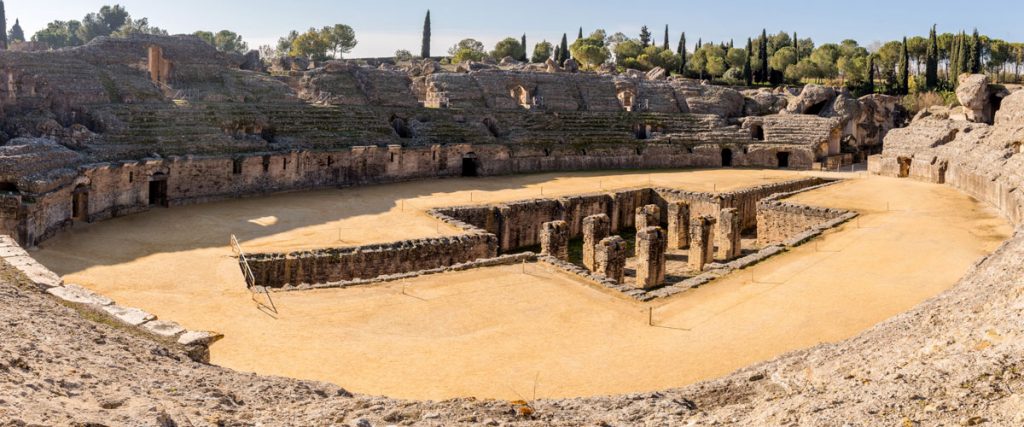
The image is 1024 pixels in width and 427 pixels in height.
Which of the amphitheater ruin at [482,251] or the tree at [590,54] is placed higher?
the tree at [590,54]

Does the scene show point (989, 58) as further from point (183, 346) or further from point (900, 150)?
point (183, 346)

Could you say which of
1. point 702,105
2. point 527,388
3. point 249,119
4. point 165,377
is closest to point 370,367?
point 527,388

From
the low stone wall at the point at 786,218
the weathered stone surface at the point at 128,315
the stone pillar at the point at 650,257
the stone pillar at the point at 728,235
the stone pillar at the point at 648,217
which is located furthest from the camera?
the low stone wall at the point at 786,218

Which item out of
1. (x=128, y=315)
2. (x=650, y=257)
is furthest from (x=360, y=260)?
(x=128, y=315)

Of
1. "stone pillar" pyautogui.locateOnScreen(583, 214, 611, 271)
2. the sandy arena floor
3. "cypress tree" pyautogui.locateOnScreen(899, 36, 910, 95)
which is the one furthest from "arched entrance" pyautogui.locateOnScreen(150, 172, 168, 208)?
"cypress tree" pyautogui.locateOnScreen(899, 36, 910, 95)

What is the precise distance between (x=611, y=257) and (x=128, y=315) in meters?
10.8

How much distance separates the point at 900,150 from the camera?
33.1 m

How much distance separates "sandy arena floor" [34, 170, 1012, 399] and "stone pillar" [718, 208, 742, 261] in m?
2.49

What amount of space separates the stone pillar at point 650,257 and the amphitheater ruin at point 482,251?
0.07 meters

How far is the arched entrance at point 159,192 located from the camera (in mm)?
22109

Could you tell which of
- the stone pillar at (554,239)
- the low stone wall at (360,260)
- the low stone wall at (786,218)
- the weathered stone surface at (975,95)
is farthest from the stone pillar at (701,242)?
the weathered stone surface at (975,95)

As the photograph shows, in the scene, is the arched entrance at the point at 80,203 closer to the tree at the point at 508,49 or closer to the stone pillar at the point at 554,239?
the stone pillar at the point at 554,239

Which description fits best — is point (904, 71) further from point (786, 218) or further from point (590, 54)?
point (786, 218)

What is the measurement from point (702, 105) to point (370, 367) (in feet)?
112
